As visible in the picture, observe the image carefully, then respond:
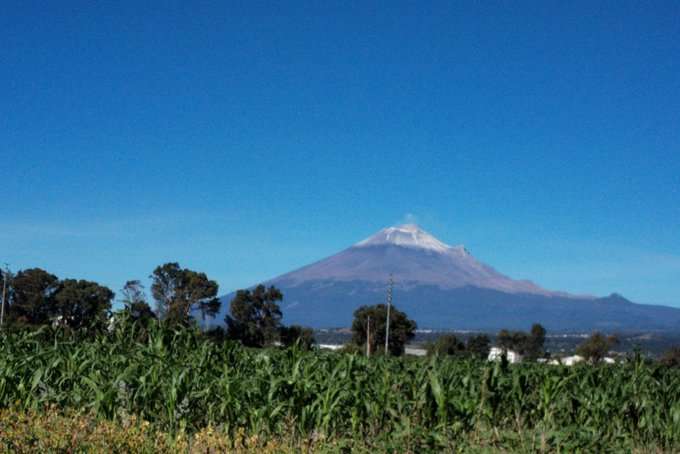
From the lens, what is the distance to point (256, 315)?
3765 inches

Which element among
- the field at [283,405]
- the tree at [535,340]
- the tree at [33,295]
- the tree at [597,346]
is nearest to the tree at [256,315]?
the tree at [33,295]

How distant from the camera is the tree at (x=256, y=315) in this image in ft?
307

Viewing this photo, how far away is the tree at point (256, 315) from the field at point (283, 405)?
78.0m

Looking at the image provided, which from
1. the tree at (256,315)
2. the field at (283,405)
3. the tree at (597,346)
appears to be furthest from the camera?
the tree at (256,315)

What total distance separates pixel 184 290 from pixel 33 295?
1714cm

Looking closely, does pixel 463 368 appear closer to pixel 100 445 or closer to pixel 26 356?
pixel 26 356

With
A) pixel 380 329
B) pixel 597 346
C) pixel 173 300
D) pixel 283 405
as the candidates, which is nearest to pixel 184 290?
pixel 173 300

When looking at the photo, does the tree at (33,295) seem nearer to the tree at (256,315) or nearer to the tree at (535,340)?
the tree at (256,315)

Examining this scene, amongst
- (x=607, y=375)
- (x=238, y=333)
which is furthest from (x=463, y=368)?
(x=238, y=333)

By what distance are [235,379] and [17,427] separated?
11.7 ft

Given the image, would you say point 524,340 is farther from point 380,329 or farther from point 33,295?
point 33,295

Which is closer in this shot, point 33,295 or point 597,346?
point 597,346

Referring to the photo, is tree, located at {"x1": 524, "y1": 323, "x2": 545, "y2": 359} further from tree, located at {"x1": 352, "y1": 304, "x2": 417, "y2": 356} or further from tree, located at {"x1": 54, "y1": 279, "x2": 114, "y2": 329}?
tree, located at {"x1": 54, "y1": 279, "x2": 114, "y2": 329}

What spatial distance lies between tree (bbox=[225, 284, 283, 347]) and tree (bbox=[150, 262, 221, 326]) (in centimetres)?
→ 451
